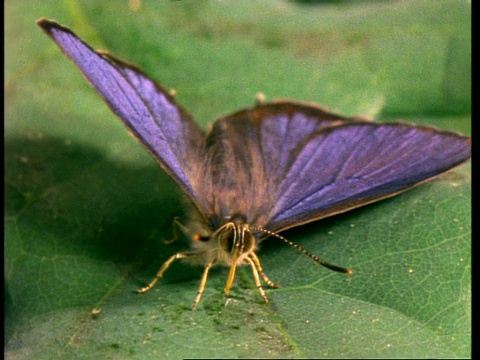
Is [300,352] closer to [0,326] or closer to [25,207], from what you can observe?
[0,326]

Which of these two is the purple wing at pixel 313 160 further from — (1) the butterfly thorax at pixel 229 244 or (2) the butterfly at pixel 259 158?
(1) the butterfly thorax at pixel 229 244

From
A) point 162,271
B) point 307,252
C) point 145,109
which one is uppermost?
point 145,109

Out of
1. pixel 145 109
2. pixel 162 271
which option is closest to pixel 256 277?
pixel 162 271

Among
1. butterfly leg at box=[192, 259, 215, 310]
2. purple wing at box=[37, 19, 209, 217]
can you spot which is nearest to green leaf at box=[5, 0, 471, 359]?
butterfly leg at box=[192, 259, 215, 310]

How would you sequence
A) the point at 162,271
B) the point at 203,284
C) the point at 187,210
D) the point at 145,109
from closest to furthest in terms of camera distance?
the point at 203,284, the point at 162,271, the point at 187,210, the point at 145,109

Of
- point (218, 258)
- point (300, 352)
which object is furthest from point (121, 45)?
point (300, 352)

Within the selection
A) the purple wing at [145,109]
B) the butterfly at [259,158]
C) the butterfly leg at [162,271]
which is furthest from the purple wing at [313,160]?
the butterfly leg at [162,271]

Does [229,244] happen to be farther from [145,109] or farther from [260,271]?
[145,109]
